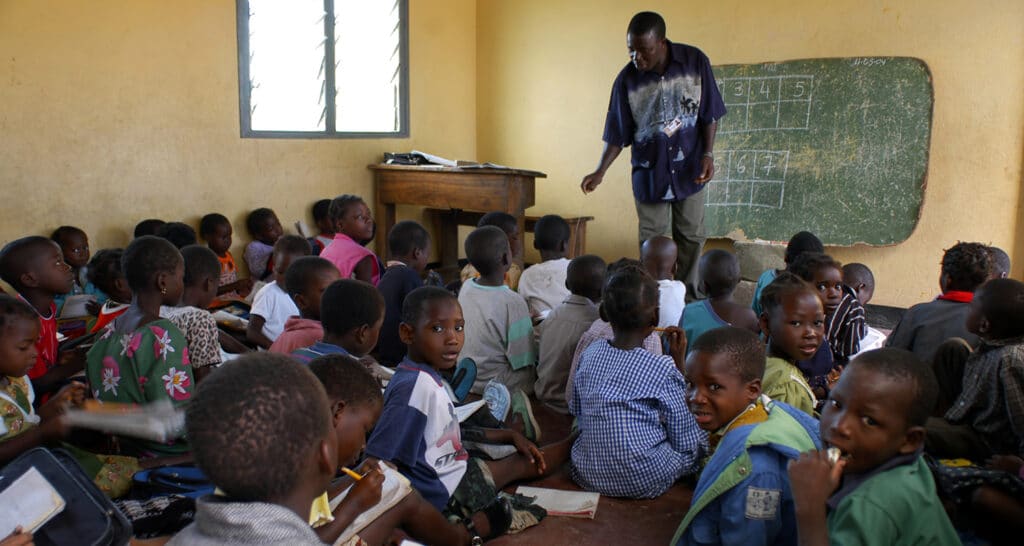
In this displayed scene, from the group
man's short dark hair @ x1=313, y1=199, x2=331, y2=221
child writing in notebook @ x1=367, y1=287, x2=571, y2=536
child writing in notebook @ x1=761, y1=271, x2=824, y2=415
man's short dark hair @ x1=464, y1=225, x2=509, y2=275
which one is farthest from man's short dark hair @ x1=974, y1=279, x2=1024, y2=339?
man's short dark hair @ x1=313, y1=199, x2=331, y2=221

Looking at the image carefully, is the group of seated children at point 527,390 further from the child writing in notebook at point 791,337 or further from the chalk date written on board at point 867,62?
the chalk date written on board at point 867,62

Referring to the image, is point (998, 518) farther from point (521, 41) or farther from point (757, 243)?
point (521, 41)

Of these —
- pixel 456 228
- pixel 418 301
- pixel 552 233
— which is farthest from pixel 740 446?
pixel 456 228

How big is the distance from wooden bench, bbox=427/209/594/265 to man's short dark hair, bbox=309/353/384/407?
14.4ft

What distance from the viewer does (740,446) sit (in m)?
1.73

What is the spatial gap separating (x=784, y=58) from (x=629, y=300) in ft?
11.9

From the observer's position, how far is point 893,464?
151 centimetres

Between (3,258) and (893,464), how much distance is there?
283 cm

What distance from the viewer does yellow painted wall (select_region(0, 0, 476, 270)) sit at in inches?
173

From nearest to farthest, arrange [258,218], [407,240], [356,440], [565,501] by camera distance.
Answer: [356,440] → [565,501] → [407,240] → [258,218]

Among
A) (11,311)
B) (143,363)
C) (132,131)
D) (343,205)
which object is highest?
(132,131)

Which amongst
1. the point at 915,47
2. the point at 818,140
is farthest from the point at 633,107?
the point at 915,47

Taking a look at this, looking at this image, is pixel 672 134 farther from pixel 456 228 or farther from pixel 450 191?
pixel 456 228

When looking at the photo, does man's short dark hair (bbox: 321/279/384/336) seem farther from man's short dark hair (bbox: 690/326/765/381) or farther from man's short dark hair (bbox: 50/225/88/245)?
man's short dark hair (bbox: 50/225/88/245)
